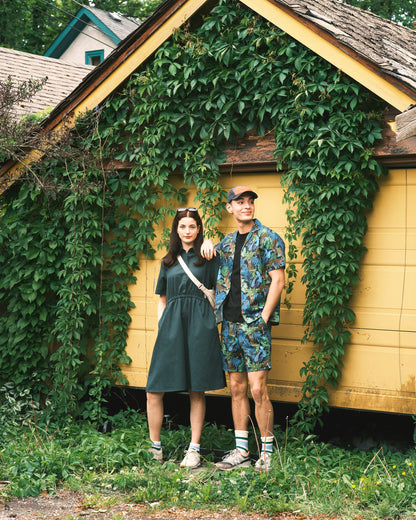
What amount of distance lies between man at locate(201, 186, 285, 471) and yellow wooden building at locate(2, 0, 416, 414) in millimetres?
784

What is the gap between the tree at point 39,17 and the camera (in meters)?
24.4

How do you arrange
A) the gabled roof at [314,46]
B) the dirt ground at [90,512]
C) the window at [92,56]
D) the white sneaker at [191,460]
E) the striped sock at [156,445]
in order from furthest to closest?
the window at [92,56]
the striped sock at [156,445]
the white sneaker at [191,460]
the gabled roof at [314,46]
the dirt ground at [90,512]

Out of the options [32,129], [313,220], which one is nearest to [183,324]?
[313,220]

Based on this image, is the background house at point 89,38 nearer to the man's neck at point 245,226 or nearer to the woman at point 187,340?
the woman at point 187,340

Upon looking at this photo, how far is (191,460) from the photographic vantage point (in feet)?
19.8

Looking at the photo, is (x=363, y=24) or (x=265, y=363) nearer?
(x=265, y=363)

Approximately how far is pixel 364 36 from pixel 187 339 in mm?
3170

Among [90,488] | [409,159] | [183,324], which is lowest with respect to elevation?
[90,488]

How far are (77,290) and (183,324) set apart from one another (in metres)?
1.70

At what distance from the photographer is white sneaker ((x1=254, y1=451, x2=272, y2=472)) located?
5712 mm

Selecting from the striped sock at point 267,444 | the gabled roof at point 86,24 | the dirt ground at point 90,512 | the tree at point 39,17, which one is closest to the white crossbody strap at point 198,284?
the striped sock at point 267,444

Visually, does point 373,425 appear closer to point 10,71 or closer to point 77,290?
point 77,290

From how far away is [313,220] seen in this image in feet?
20.8

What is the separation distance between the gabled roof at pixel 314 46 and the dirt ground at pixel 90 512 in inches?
130
